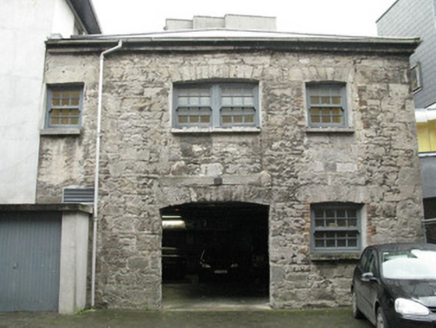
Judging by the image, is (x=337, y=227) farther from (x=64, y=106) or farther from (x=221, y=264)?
(x=64, y=106)

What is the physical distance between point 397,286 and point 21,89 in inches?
372

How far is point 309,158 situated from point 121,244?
→ 4931 mm

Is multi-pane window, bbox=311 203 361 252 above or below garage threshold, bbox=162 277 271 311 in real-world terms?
above

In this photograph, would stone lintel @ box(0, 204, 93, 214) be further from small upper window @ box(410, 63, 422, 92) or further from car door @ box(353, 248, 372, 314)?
small upper window @ box(410, 63, 422, 92)

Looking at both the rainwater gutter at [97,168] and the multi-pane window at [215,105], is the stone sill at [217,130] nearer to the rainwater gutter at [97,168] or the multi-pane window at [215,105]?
the multi-pane window at [215,105]

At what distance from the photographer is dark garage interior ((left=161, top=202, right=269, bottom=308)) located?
1140 centimetres

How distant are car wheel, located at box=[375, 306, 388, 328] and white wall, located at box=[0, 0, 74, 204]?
7927 mm

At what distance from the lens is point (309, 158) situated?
10.4 meters

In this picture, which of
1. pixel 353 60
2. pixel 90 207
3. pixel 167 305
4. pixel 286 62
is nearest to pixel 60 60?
pixel 90 207

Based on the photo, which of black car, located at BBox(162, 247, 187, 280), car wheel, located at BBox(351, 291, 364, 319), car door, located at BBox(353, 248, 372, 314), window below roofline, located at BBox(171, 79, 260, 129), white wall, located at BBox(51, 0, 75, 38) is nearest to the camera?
car door, located at BBox(353, 248, 372, 314)

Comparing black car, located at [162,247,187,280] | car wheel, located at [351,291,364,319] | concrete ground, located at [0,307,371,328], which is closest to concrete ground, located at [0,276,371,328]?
concrete ground, located at [0,307,371,328]

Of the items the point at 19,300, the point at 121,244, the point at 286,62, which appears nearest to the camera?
the point at 19,300

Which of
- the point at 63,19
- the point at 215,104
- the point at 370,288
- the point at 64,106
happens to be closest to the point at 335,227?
the point at 370,288

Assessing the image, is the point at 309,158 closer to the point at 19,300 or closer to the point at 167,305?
the point at 167,305
